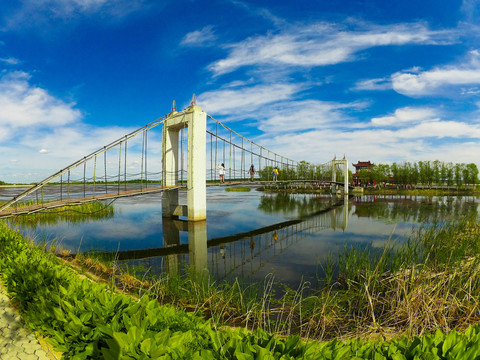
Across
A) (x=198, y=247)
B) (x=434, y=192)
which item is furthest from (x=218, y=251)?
(x=434, y=192)

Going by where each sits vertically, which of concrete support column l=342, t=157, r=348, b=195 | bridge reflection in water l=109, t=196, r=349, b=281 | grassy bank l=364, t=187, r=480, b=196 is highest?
concrete support column l=342, t=157, r=348, b=195

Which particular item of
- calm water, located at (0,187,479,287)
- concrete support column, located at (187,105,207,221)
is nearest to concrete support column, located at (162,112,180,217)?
calm water, located at (0,187,479,287)

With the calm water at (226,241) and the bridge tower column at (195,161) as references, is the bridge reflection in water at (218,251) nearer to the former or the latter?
the calm water at (226,241)

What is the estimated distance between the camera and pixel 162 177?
14406 millimetres

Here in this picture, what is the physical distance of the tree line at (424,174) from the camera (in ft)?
141

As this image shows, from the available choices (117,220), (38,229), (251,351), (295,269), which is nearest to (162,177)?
(117,220)

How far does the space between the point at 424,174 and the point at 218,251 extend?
48.0 m

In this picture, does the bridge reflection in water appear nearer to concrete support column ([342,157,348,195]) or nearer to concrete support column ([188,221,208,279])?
concrete support column ([188,221,208,279])

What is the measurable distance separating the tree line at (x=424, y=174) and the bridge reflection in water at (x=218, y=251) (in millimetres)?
39821

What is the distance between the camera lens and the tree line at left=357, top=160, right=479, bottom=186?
43.0m

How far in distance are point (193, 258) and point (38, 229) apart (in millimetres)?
8379

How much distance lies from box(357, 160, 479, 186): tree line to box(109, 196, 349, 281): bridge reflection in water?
131 feet

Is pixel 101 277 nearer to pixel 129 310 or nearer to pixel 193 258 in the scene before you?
pixel 193 258

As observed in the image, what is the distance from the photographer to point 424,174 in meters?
43.7
